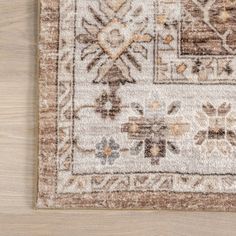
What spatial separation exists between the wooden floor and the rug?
23mm

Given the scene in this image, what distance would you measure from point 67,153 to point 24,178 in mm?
102

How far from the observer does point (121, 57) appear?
878mm

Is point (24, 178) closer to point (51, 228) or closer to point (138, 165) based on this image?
point (51, 228)

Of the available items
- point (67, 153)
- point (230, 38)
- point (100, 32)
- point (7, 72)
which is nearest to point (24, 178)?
point (67, 153)

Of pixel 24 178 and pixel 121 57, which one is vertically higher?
pixel 121 57

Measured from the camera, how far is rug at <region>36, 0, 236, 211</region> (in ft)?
2.82

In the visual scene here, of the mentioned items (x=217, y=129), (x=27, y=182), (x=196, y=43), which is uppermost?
(x=196, y=43)

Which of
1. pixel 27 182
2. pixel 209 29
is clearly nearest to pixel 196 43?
pixel 209 29

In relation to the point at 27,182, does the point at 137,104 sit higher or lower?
higher

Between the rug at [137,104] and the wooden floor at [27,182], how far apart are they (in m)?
0.02

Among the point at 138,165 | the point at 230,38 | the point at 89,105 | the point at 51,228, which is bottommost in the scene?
the point at 51,228

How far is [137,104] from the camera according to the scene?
87 cm

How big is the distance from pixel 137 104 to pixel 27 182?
0.27 meters

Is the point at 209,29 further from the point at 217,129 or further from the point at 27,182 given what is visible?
the point at 27,182
